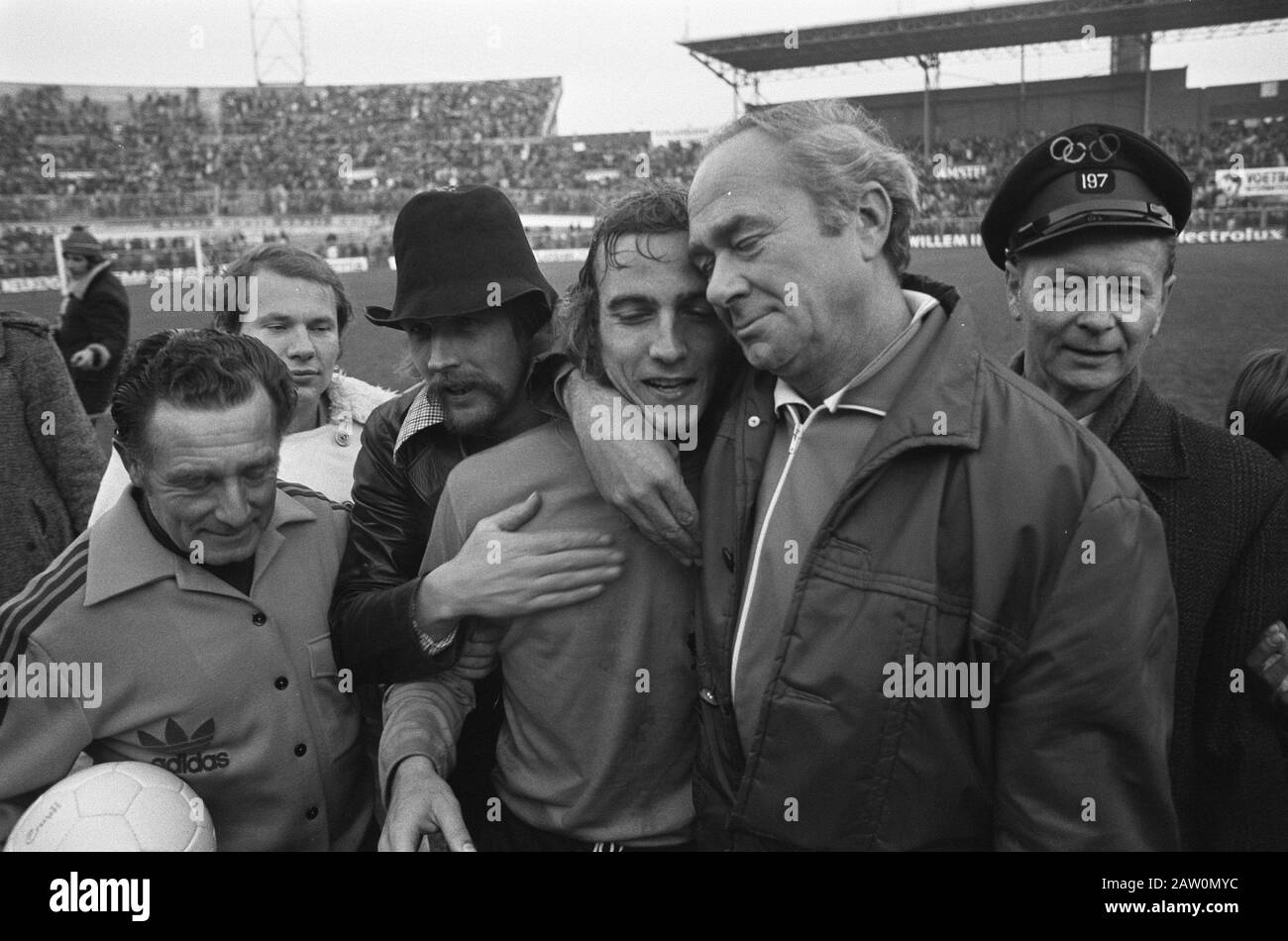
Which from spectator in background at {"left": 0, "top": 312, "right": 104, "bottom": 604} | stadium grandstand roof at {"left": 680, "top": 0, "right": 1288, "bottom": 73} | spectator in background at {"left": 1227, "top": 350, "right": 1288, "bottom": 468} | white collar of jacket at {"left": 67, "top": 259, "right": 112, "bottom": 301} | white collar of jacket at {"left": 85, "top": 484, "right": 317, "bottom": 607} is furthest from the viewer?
stadium grandstand roof at {"left": 680, "top": 0, "right": 1288, "bottom": 73}

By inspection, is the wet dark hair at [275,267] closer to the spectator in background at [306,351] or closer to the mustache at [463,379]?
the spectator in background at [306,351]

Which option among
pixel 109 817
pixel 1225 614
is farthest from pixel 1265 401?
pixel 109 817

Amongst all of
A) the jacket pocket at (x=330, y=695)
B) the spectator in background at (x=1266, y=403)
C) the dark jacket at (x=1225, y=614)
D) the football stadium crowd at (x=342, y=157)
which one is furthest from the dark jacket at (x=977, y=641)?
the football stadium crowd at (x=342, y=157)

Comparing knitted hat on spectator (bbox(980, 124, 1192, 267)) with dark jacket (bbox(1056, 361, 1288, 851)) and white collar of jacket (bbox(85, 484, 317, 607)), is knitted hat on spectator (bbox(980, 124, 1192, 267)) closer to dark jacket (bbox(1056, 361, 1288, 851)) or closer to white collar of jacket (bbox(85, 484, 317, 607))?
dark jacket (bbox(1056, 361, 1288, 851))

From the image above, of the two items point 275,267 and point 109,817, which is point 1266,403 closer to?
point 109,817

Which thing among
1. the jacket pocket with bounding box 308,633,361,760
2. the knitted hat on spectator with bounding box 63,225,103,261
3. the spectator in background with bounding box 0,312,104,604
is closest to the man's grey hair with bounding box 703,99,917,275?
the jacket pocket with bounding box 308,633,361,760

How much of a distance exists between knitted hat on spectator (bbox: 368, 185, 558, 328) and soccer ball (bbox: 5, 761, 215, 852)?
1.24 metres

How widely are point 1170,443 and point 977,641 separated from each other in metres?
0.94

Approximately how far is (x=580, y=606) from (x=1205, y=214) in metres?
25.7

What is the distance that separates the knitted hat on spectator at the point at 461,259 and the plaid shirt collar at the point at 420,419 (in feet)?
0.73

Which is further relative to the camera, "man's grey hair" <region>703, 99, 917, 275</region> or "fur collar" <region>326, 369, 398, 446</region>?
"fur collar" <region>326, 369, 398, 446</region>

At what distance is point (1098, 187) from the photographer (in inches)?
89.3

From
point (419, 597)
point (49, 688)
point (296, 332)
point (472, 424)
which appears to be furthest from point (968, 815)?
point (296, 332)

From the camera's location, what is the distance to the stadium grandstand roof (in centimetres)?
2488
